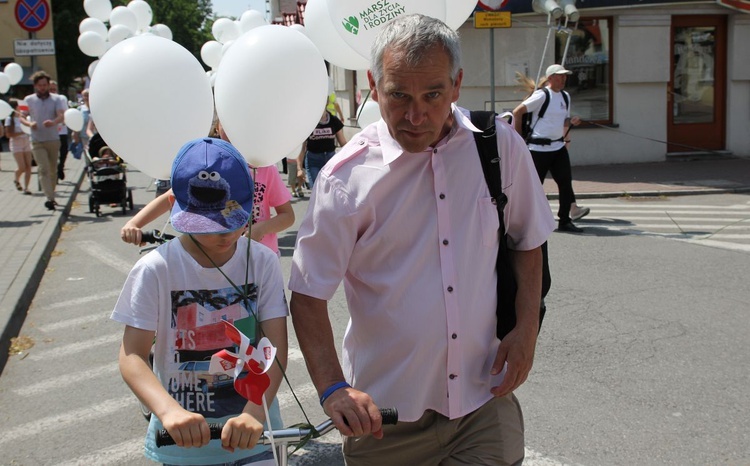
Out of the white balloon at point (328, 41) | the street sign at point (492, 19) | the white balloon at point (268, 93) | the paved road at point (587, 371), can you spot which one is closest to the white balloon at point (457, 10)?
the white balloon at point (328, 41)

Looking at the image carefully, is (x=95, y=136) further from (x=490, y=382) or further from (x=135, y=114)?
(x=490, y=382)

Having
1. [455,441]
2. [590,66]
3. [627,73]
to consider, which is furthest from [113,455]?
[590,66]

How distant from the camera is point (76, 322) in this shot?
7.31m

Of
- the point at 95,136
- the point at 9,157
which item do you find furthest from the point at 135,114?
the point at 9,157

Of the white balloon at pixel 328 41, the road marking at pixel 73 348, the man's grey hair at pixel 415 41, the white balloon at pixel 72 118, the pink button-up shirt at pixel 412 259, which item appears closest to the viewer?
→ the man's grey hair at pixel 415 41

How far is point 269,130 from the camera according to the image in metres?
3.80

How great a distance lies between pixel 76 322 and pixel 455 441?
5421 millimetres

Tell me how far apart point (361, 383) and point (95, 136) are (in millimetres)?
12412

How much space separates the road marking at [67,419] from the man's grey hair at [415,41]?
353cm

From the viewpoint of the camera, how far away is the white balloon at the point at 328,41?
4.32m

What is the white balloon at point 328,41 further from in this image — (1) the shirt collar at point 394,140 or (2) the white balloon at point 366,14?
(1) the shirt collar at point 394,140

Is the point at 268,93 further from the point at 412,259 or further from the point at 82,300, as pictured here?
the point at 82,300

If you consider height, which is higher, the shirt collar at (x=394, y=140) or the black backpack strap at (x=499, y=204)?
the shirt collar at (x=394, y=140)

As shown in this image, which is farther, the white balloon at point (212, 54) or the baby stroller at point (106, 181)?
the baby stroller at point (106, 181)
